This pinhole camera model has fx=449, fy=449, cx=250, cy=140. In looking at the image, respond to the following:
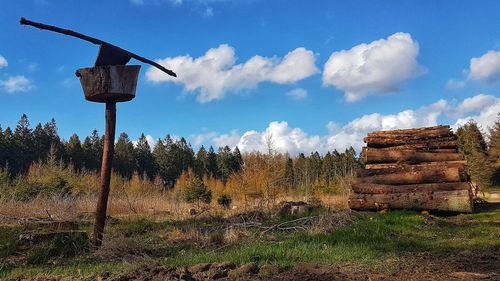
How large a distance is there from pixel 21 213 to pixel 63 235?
8.32m

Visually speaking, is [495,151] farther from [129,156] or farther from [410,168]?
[129,156]

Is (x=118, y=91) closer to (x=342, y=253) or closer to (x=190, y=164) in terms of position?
(x=342, y=253)

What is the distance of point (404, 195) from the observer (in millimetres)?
12914

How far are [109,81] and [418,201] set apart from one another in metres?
9.31

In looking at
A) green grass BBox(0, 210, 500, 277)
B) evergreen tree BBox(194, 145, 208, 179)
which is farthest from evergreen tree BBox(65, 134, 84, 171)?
green grass BBox(0, 210, 500, 277)

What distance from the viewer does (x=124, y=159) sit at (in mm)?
70125

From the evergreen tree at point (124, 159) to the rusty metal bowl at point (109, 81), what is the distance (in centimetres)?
5906

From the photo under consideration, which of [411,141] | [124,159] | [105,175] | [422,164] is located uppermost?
[124,159]

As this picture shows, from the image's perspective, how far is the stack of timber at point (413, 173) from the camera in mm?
12523

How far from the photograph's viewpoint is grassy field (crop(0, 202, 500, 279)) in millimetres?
5262

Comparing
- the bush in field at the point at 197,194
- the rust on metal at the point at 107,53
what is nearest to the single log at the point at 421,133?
the rust on metal at the point at 107,53

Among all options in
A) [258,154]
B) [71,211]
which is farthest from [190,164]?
[71,211]

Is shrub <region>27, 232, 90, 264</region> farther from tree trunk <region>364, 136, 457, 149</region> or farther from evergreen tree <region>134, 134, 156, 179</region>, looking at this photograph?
evergreen tree <region>134, 134, 156, 179</region>

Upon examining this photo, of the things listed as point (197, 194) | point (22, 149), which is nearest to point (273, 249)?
point (197, 194)
